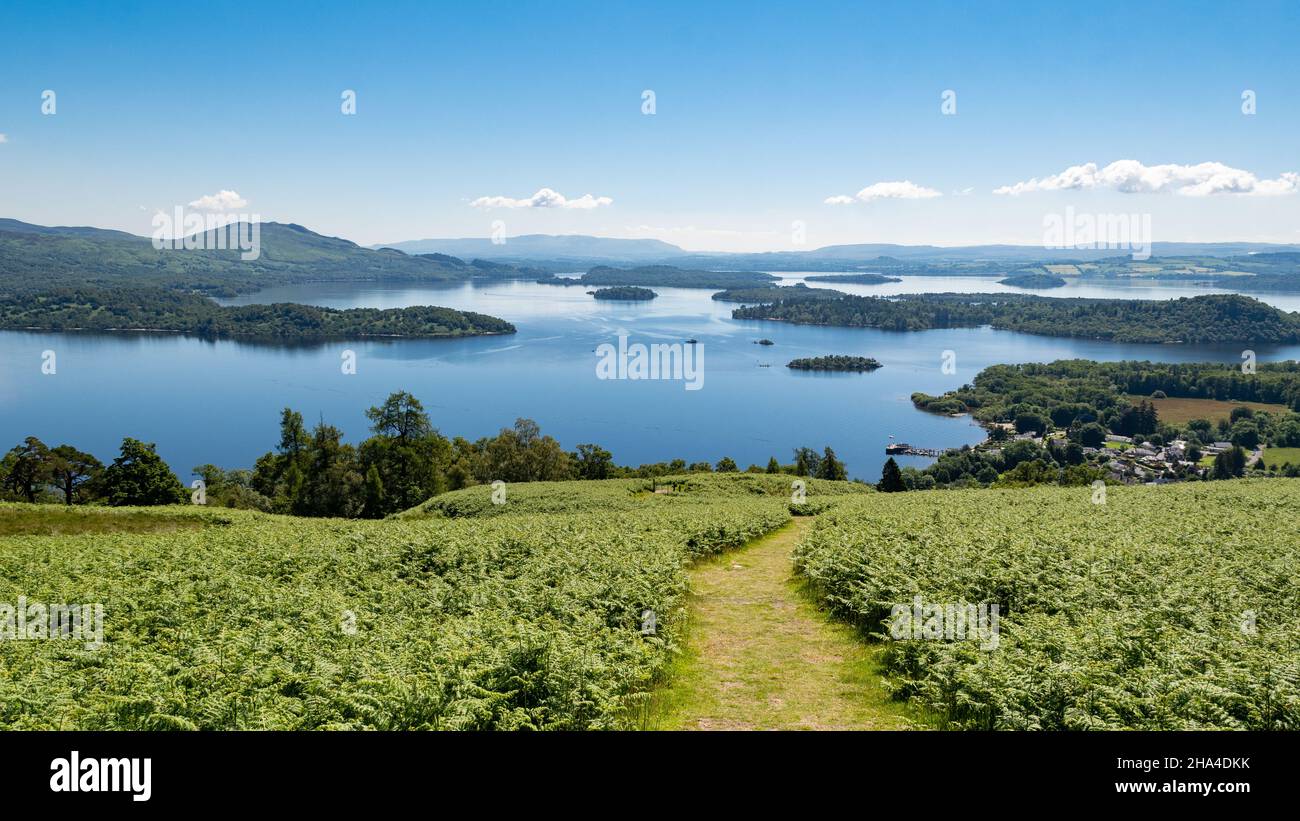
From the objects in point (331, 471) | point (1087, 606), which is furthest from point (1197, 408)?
point (1087, 606)

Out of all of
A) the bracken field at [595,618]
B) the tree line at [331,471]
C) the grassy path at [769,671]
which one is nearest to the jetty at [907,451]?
the tree line at [331,471]

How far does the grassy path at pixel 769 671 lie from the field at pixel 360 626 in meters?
0.66

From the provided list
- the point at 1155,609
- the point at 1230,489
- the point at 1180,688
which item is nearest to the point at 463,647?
the point at 1180,688

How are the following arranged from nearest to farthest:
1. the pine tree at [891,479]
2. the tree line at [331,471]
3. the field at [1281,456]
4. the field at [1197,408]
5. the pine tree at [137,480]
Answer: the pine tree at [137,480]
the tree line at [331,471]
the pine tree at [891,479]
the field at [1281,456]
the field at [1197,408]

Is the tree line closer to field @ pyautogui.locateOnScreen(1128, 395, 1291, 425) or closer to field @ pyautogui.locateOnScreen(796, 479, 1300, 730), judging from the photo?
field @ pyautogui.locateOnScreen(796, 479, 1300, 730)

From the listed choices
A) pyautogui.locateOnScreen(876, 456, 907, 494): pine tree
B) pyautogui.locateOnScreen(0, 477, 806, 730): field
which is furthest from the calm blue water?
pyautogui.locateOnScreen(0, 477, 806, 730): field

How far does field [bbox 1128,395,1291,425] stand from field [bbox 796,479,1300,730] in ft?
528

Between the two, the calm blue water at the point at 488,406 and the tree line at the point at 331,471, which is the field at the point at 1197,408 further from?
the tree line at the point at 331,471

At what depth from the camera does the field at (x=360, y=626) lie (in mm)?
8305

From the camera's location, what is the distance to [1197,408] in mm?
163250

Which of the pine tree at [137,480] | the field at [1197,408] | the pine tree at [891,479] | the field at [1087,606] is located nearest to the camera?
the field at [1087,606]

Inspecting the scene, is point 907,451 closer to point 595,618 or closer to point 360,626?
point 595,618

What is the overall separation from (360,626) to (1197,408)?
19656 cm

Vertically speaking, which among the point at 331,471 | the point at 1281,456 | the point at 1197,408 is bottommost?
the point at 1281,456
